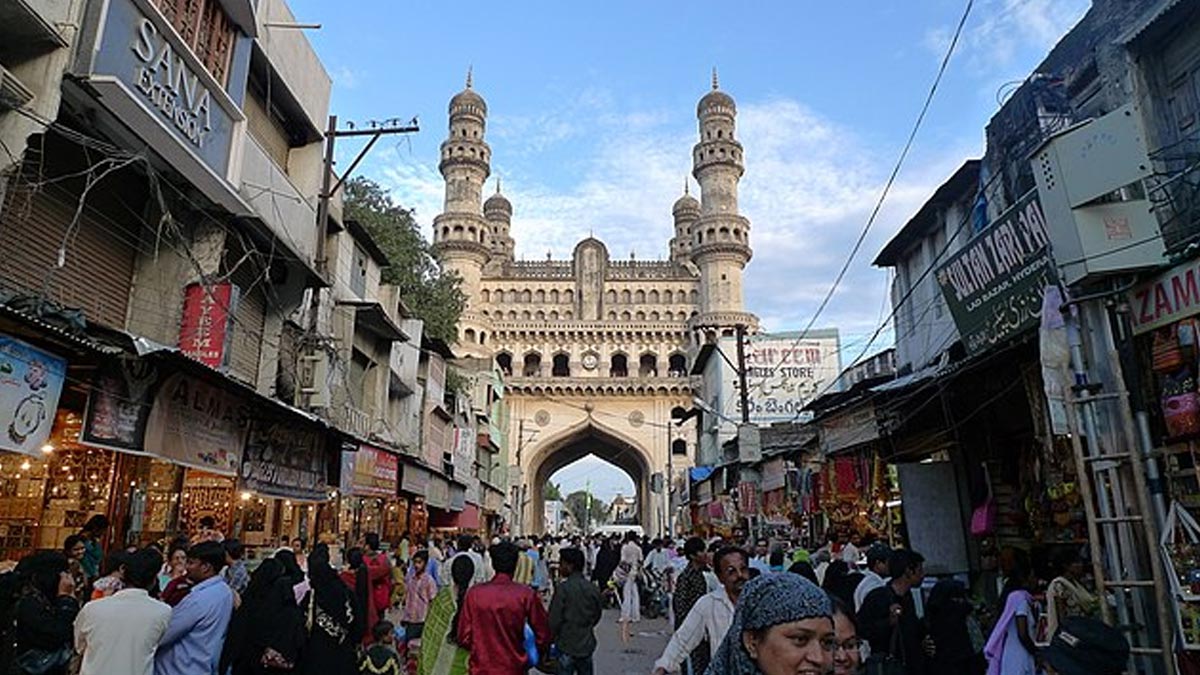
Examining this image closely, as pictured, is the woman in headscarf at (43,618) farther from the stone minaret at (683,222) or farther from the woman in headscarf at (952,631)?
the stone minaret at (683,222)

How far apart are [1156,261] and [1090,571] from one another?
2452mm

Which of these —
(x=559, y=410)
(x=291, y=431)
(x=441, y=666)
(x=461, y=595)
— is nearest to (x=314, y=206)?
(x=291, y=431)

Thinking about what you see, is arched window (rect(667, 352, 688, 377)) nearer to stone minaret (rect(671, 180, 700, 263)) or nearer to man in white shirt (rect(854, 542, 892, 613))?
stone minaret (rect(671, 180, 700, 263))

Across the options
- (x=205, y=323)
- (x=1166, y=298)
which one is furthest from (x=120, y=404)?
(x=1166, y=298)

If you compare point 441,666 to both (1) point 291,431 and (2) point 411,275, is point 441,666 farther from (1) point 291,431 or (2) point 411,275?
(2) point 411,275

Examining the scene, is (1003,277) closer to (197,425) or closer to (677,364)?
(197,425)

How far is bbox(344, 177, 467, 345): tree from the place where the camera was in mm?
20812

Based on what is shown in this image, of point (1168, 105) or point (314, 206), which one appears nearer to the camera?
point (1168, 105)

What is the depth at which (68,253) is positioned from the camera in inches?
261

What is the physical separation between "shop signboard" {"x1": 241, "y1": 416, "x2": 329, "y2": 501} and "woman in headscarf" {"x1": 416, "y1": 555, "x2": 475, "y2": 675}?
405 cm

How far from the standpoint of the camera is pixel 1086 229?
468 centimetres

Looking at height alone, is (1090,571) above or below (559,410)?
below

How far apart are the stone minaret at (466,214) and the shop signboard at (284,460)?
30.7 m

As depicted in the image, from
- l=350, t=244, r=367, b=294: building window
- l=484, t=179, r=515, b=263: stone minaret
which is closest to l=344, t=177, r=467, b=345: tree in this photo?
l=350, t=244, r=367, b=294: building window
